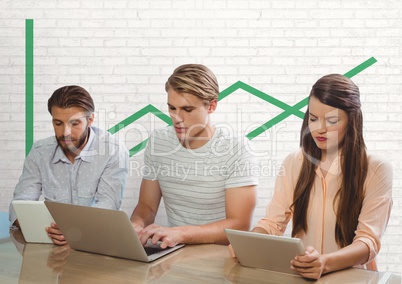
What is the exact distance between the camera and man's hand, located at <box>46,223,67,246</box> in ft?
6.20

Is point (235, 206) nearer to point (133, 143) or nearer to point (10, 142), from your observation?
point (133, 143)

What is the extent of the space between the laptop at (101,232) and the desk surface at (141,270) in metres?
0.03

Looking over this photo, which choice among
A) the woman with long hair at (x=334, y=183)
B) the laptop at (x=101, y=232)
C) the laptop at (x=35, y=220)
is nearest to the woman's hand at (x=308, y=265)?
the woman with long hair at (x=334, y=183)

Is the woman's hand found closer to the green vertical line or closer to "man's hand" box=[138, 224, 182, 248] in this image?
"man's hand" box=[138, 224, 182, 248]

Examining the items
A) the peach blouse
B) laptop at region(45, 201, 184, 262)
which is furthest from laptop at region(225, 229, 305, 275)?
the peach blouse

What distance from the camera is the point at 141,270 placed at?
1.59 meters

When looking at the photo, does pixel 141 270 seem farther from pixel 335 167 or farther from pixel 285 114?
pixel 285 114

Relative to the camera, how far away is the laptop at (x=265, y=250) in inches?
58.3

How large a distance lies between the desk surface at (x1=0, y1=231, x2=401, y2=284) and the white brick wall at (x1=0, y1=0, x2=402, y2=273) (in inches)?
75.1

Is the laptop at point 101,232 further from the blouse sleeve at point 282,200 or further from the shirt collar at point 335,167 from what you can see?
the shirt collar at point 335,167

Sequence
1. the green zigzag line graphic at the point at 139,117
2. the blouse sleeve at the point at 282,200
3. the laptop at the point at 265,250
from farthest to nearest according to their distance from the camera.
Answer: the green zigzag line graphic at the point at 139,117, the blouse sleeve at the point at 282,200, the laptop at the point at 265,250

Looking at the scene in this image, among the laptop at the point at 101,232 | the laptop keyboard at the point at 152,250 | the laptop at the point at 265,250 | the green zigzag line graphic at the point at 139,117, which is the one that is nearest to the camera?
the laptop at the point at 265,250

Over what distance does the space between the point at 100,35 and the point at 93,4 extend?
0.21m

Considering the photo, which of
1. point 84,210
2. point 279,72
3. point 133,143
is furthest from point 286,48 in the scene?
point 84,210
